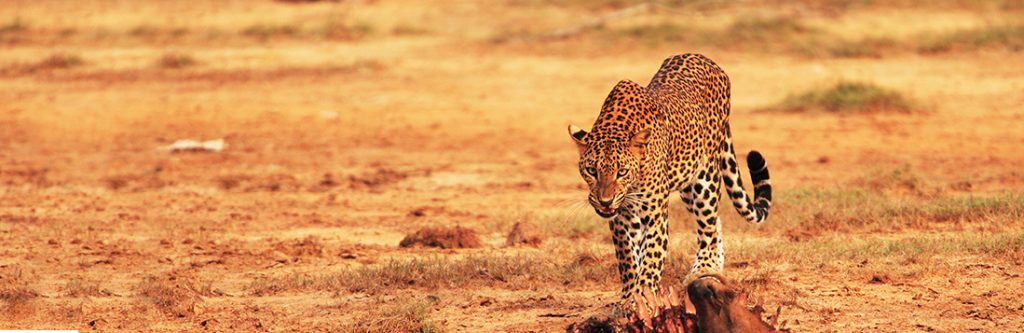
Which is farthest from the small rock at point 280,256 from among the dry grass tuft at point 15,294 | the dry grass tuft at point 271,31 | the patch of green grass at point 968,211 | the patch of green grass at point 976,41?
the dry grass tuft at point 271,31

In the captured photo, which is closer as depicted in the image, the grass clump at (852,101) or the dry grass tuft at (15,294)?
the dry grass tuft at (15,294)

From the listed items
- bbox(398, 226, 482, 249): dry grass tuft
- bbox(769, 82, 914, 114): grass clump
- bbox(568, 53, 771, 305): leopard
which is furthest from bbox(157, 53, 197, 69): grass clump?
bbox(568, 53, 771, 305): leopard

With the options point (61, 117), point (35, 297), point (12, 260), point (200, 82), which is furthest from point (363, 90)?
point (35, 297)

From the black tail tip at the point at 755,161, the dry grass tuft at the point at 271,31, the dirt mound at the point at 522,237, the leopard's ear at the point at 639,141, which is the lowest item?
the dry grass tuft at the point at 271,31

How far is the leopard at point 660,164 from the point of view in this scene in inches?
282

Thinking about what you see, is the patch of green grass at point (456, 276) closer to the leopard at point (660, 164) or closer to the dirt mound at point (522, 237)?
the leopard at point (660, 164)

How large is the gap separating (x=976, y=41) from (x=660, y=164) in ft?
43.1

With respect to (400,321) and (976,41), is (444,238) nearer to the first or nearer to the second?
(400,321)

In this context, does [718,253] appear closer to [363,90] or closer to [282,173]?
[282,173]

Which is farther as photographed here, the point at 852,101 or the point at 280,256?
the point at 852,101

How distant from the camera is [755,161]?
8773 millimetres

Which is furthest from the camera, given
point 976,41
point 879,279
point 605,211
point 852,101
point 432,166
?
point 976,41

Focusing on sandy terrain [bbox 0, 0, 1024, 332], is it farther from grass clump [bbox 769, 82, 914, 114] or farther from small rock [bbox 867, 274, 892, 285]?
grass clump [bbox 769, 82, 914, 114]

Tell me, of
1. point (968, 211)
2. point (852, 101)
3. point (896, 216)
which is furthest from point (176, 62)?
point (968, 211)
